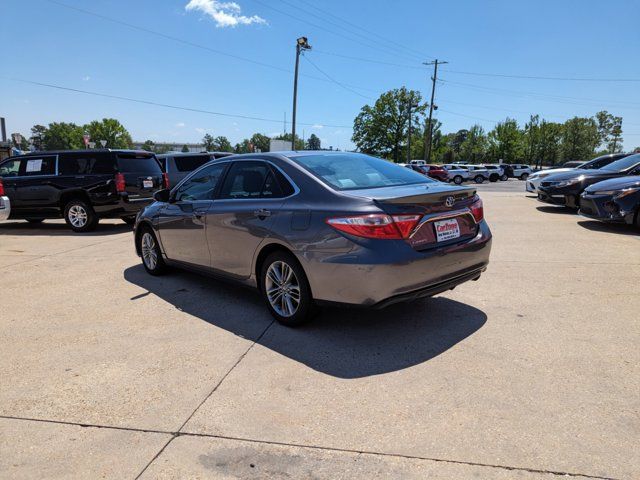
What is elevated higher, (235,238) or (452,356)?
(235,238)

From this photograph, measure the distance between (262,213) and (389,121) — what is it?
7696cm

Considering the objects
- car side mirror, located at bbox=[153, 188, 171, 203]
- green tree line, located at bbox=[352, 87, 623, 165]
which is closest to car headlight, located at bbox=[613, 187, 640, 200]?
car side mirror, located at bbox=[153, 188, 171, 203]

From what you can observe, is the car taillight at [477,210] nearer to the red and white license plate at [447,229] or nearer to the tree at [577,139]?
the red and white license plate at [447,229]

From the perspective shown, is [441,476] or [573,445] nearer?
[441,476]

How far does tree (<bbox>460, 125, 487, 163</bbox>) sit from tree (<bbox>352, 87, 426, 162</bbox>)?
1831 centimetres

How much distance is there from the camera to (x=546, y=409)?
8.85 feet

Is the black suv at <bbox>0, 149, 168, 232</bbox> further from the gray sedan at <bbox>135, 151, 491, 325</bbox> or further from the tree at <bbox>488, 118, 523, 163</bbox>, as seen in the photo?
the tree at <bbox>488, 118, 523, 163</bbox>

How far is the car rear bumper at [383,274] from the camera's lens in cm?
333

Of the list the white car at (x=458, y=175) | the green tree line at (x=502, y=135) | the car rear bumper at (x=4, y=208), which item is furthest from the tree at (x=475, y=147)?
the car rear bumper at (x=4, y=208)

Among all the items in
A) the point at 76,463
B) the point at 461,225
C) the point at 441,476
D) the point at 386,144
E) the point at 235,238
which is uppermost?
the point at 386,144

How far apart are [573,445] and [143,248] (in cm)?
558

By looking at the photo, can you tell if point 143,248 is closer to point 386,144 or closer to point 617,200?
A: point 617,200

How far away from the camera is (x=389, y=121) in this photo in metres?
77.2

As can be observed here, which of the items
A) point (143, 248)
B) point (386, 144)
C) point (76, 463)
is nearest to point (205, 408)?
point (76, 463)
